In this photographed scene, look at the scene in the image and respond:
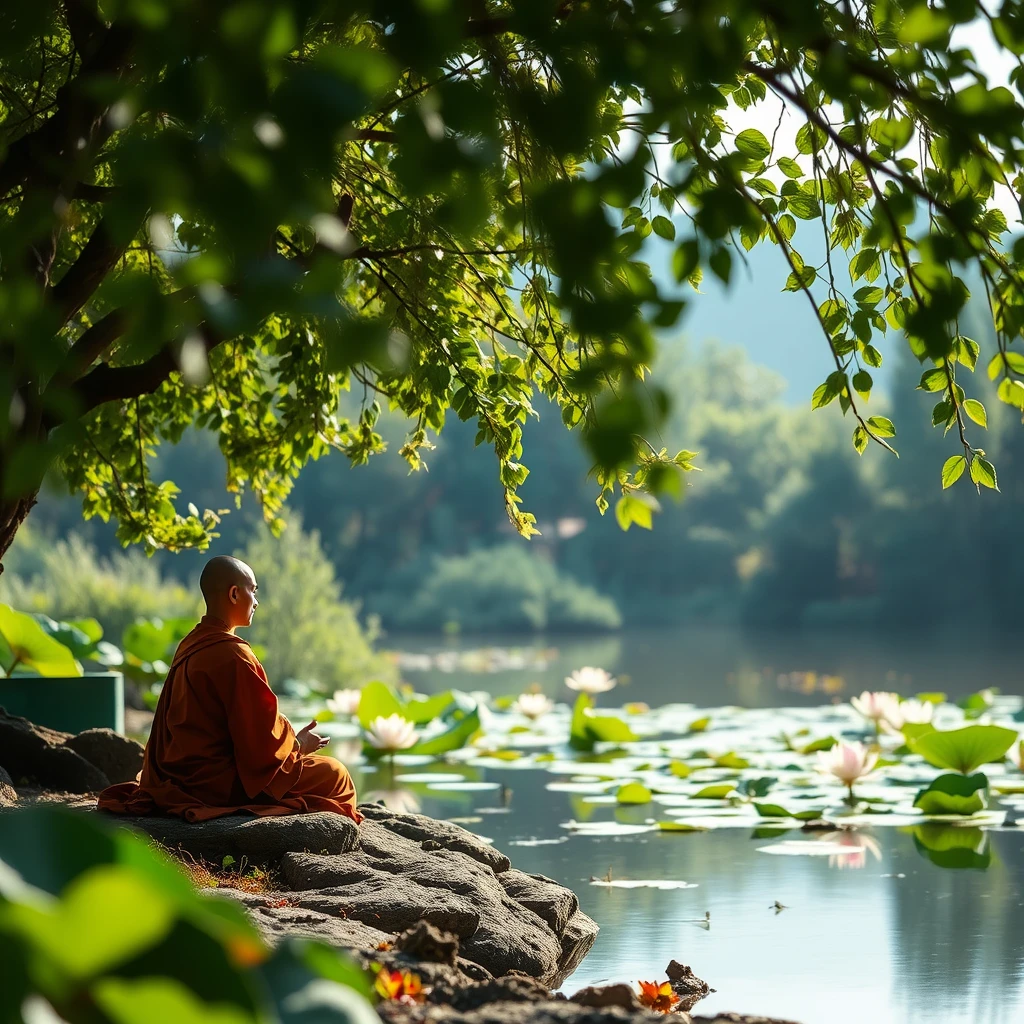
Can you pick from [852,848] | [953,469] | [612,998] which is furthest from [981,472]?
[852,848]

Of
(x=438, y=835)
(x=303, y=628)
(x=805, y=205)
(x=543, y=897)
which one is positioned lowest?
(x=543, y=897)

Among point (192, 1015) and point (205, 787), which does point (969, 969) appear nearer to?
point (205, 787)

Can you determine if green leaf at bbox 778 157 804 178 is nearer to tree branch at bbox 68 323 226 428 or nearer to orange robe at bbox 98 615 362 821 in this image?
tree branch at bbox 68 323 226 428

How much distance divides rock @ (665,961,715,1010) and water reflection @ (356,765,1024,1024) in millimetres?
31

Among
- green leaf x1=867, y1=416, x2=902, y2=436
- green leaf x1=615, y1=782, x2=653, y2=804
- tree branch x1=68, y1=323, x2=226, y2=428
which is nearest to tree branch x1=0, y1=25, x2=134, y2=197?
tree branch x1=68, y1=323, x2=226, y2=428

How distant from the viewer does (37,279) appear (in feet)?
11.6

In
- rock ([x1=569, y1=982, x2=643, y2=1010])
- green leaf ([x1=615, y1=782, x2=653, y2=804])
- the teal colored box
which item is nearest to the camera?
rock ([x1=569, y1=982, x2=643, y2=1010])

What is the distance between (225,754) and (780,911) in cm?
198

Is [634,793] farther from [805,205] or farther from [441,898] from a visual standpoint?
[805,205]

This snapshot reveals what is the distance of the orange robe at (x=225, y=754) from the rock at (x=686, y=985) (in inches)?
52.6

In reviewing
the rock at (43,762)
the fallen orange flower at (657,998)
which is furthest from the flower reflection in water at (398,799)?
the fallen orange flower at (657,998)

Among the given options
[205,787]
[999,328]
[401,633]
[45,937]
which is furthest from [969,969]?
[401,633]

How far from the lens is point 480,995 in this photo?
230 cm

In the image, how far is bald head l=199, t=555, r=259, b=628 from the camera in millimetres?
4445
